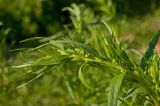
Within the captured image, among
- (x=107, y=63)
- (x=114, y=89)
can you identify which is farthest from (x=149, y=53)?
(x=114, y=89)

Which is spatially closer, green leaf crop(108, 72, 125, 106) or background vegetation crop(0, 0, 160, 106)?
green leaf crop(108, 72, 125, 106)

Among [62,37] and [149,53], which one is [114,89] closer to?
[149,53]

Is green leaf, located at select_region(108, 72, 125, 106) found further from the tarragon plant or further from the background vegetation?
the background vegetation

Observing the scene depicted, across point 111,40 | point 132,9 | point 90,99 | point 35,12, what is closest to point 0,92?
point 90,99

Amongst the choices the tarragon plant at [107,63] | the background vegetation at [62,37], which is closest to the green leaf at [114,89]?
the tarragon plant at [107,63]

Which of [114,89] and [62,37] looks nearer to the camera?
[114,89]

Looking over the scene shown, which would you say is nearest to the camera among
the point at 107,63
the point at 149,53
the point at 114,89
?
the point at 114,89

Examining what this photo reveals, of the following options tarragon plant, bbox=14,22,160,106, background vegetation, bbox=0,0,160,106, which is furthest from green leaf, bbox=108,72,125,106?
background vegetation, bbox=0,0,160,106
